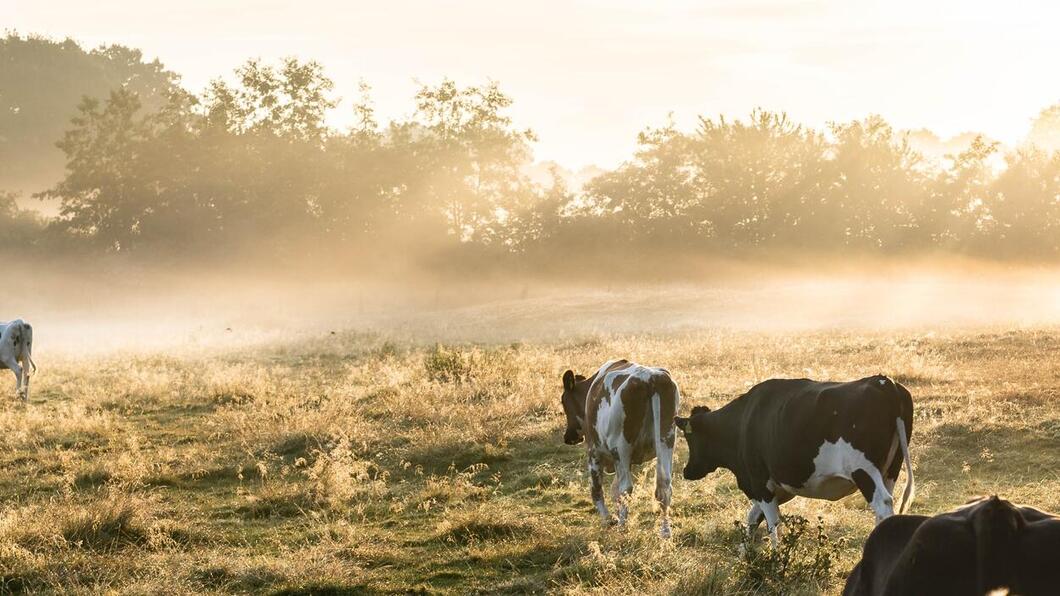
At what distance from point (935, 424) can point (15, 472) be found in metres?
12.7

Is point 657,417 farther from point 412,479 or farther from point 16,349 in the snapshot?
point 16,349

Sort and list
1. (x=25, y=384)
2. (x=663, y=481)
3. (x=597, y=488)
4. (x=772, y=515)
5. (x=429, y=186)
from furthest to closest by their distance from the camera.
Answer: (x=429, y=186) → (x=25, y=384) → (x=597, y=488) → (x=663, y=481) → (x=772, y=515)

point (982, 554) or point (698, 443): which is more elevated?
point (982, 554)

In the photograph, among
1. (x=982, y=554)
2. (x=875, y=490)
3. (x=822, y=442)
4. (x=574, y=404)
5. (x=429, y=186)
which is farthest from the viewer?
(x=429, y=186)

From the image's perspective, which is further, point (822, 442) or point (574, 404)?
point (574, 404)

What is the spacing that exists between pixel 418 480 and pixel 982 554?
1000 cm

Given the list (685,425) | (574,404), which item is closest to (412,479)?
(574,404)

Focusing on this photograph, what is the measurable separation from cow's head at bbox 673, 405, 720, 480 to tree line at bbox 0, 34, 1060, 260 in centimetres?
5737

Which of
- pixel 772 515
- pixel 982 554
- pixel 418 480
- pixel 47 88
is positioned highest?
pixel 47 88

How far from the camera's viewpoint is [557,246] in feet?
228

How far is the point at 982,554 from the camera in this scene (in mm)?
3789

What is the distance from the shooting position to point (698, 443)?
33.0 feet

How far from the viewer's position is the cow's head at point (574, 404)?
1173 cm

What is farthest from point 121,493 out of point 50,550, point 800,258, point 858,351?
point 800,258
